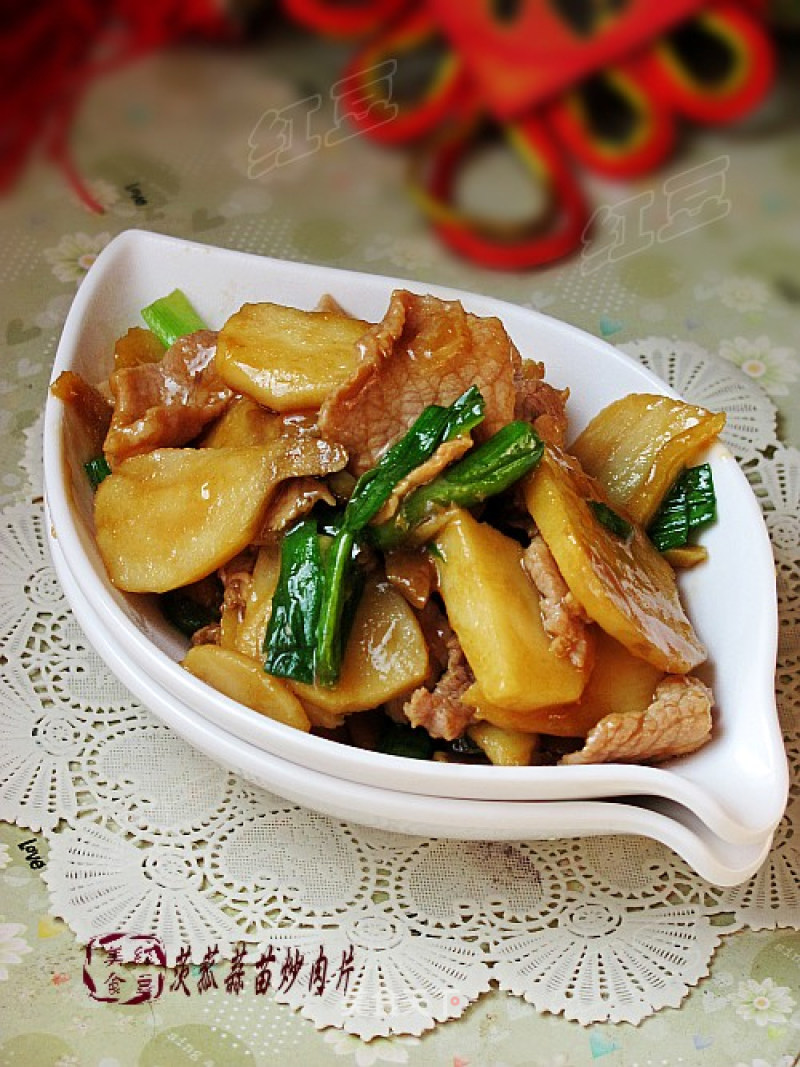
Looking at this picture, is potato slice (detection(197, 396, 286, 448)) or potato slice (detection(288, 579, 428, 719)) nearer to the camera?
potato slice (detection(288, 579, 428, 719))

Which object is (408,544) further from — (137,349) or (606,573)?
(137,349)

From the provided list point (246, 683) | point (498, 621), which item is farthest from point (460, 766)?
point (246, 683)

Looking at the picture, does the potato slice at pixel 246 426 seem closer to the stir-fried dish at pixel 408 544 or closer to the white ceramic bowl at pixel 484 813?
the stir-fried dish at pixel 408 544

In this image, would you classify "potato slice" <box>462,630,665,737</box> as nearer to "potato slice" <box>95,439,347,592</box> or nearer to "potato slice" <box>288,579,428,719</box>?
"potato slice" <box>288,579,428,719</box>

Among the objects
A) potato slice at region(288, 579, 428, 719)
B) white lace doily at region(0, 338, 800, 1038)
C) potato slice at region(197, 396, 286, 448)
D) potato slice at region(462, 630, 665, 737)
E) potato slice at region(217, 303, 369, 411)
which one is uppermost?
potato slice at region(217, 303, 369, 411)

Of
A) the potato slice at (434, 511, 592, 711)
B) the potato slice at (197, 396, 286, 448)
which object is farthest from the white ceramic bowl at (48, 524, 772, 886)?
the potato slice at (197, 396, 286, 448)

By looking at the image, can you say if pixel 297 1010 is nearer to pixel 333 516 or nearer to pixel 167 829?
pixel 167 829
